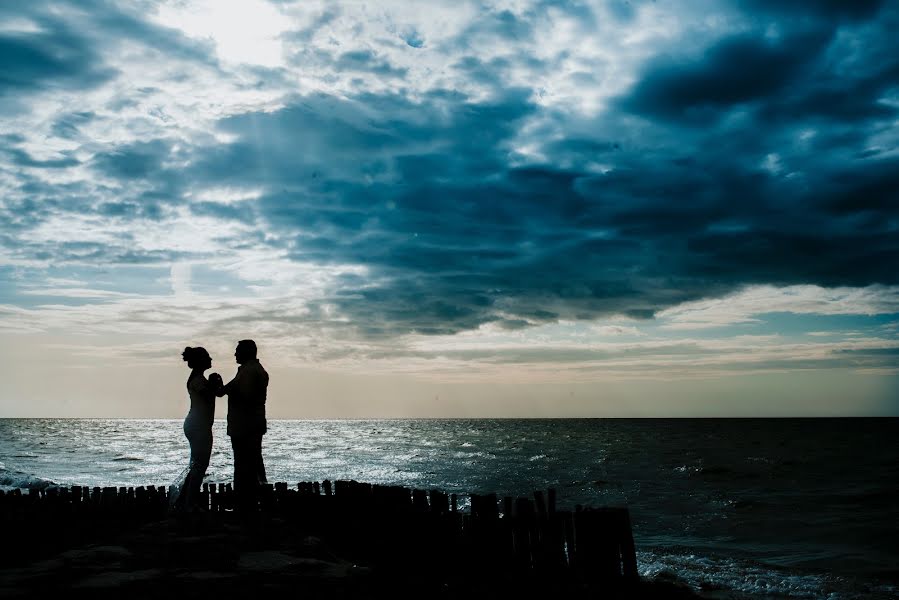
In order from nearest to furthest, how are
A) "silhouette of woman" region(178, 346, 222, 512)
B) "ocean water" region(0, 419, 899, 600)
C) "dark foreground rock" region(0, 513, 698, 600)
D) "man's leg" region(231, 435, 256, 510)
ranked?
"dark foreground rock" region(0, 513, 698, 600) → "silhouette of woman" region(178, 346, 222, 512) → "man's leg" region(231, 435, 256, 510) → "ocean water" region(0, 419, 899, 600)

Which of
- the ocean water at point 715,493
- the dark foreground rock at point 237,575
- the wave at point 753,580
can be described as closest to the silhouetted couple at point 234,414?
the dark foreground rock at point 237,575

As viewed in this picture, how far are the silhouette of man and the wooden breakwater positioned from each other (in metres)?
0.63

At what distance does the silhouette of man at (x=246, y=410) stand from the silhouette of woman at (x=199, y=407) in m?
0.19

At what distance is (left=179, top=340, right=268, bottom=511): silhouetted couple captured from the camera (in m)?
8.72

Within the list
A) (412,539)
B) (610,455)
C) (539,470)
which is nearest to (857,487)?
(539,470)

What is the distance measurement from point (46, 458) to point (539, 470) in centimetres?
3354

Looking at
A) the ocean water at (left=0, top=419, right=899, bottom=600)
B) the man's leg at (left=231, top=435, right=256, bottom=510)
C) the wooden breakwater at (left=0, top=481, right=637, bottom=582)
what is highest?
the man's leg at (left=231, top=435, right=256, bottom=510)

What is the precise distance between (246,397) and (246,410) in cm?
17

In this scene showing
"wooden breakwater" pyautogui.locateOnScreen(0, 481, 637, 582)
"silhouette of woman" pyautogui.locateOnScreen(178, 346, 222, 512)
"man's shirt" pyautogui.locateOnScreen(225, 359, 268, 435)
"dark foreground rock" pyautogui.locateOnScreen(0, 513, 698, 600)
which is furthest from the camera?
"man's shirt" pyautogui.locateOnScreen(225, 359, 268, 435)

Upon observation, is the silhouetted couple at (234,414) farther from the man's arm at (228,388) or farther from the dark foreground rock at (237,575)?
the dark foreground rock at (237,575)

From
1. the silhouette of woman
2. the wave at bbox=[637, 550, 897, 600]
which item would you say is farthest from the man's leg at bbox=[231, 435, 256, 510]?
the wave at bbox=[637, 550, 897, 600]

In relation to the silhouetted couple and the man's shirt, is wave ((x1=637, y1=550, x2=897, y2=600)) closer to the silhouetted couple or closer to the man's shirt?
the silhouetted couple

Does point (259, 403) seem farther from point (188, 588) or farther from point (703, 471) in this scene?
point (703, 471)

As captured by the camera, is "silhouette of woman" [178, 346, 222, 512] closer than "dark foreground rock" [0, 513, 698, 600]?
No
